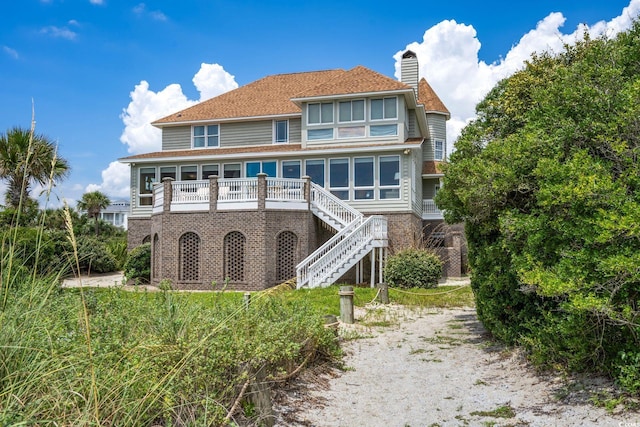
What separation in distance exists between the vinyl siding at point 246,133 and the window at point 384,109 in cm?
566

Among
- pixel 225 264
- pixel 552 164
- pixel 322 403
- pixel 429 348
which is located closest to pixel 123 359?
pixel 322 403

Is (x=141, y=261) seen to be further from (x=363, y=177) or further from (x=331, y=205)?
(x=363, y=177)

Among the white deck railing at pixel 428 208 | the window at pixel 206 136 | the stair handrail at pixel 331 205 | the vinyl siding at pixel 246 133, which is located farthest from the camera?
the white deck railing at pixel 428 208

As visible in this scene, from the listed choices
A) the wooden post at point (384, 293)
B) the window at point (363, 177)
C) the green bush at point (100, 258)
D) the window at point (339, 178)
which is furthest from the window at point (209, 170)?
the wooden post at point (384, 293)

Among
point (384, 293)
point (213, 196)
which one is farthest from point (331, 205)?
point (384, 293)

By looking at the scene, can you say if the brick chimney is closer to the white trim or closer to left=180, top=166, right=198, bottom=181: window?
the white trim

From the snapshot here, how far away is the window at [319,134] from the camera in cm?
2441

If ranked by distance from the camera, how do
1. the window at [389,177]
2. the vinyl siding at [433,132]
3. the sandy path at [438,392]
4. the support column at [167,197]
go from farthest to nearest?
the vinyl siding at [433,132] → the window at [389,177] → the support column at [167,197] → the sandy path at [438,392]

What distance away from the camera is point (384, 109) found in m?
23.7

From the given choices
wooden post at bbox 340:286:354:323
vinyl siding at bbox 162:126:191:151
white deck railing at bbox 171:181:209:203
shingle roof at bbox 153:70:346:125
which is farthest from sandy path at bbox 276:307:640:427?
vinyl siding at bbox 162:126:191:151

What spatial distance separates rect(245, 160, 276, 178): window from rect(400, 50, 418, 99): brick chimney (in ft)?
28.8

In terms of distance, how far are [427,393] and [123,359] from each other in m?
4.10

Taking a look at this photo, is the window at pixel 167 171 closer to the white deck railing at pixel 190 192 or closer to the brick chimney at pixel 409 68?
the white deck railing at pixel 190 192

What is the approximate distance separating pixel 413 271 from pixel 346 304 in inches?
304
